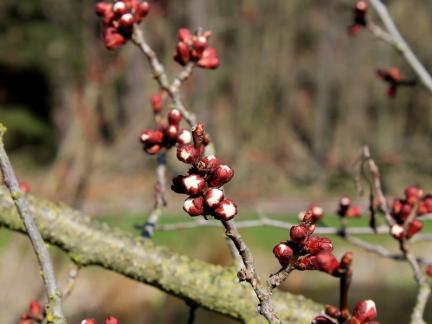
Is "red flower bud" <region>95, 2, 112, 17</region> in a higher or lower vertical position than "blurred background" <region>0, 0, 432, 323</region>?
lower

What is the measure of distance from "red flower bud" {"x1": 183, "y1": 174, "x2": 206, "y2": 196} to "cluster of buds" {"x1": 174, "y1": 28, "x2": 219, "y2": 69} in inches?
42.8

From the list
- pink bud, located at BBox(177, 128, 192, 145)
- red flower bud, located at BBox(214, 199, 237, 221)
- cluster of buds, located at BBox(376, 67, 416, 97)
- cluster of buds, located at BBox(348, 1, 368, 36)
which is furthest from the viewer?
cluster of buds, located at BBox(376, 67, 416, 97)

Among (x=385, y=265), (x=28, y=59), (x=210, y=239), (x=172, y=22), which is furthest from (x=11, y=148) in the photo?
(x=385, y=265)

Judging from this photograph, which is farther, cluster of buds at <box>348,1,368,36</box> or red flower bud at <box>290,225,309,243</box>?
cluster of buds at <box>348,1,368,36</box>

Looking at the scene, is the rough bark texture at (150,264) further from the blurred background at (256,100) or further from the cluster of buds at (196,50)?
the blurred background at (256,100)

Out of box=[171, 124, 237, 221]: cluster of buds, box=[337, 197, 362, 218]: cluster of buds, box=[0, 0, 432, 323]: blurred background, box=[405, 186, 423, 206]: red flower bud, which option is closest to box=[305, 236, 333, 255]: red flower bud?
box=[171, 124, 237, 221]: cluster of buds

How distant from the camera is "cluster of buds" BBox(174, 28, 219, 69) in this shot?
2105mm

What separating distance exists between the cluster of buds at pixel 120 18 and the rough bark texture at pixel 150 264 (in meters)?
0.50

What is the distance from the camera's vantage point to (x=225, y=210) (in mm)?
1039

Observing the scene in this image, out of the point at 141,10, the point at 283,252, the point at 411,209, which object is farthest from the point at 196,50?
the point at 283,252

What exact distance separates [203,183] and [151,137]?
2.76 feet

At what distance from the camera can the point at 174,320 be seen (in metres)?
11.5

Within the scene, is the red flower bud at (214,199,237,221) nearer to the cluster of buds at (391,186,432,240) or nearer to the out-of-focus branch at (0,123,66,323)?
the out-of-focus branch at (0,123,66,323)

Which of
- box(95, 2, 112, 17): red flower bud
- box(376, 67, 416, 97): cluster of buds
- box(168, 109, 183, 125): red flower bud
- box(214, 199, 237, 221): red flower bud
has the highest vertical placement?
box(376, 67, 416, 97): cluster of buds
